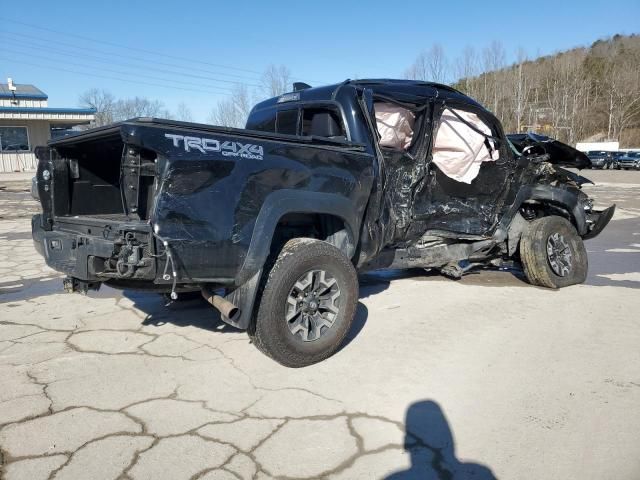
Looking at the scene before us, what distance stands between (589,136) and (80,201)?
8081 cm

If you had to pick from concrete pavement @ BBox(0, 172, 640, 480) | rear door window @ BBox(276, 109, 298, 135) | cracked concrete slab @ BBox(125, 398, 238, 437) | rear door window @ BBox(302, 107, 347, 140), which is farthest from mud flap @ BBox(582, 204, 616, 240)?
cracked concrete slab @ BBox(125, 398, 238, 437)

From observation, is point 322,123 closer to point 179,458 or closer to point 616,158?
point 179,458

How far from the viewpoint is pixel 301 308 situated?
12.2 feet

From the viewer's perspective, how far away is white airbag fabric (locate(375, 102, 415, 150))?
4988 mm

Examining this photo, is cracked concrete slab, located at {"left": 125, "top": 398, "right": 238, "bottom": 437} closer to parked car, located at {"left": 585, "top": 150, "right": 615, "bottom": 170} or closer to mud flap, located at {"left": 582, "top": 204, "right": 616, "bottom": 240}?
mud flap, located at {"left": 582, "top": 204, "right": 616, "bottom": 240}

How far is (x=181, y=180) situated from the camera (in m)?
3.04

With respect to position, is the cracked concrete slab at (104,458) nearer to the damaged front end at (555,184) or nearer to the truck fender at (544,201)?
the truck fender at (544,201)

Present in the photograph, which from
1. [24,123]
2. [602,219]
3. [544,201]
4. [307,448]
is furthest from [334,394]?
[24,123]

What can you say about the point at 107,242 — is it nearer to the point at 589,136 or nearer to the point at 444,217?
the point at 444,217

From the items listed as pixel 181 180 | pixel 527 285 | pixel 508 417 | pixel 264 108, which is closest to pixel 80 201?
pixel 181 180

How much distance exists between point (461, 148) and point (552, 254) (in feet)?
5.69

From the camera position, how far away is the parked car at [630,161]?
44.3 meters

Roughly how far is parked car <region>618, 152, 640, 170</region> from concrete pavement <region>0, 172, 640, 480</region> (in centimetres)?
4630

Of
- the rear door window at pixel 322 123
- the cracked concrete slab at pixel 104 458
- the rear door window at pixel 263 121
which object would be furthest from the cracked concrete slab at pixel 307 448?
the rear door window at pixel 263 121
